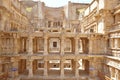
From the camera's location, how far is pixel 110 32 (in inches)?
1056

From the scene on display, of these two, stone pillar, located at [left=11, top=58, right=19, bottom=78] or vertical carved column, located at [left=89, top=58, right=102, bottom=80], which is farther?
vertical carved column, located at [left=89, top=58, right=102, bottom=80]

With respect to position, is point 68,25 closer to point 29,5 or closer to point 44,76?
point 29,5

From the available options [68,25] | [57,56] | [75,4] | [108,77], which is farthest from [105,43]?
[75,4]

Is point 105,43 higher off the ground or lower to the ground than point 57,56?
higher

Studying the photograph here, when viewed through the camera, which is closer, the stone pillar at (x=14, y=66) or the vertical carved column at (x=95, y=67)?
the stone pillar at (x=14, y=66)

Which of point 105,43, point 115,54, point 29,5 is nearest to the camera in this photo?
point 115,54

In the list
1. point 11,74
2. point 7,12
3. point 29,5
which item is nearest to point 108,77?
point 11,74

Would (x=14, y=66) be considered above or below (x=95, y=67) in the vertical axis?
above

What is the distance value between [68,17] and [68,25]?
109 inches

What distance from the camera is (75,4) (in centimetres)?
5297

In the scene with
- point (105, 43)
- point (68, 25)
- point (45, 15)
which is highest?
point (45, 15)

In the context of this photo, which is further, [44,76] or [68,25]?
[68,25]

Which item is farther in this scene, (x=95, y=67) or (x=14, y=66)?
(x=95, y=67)

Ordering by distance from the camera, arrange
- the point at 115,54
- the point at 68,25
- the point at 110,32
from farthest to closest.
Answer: the point at 68,25 → the point at 110,32 → the point at 115,54
